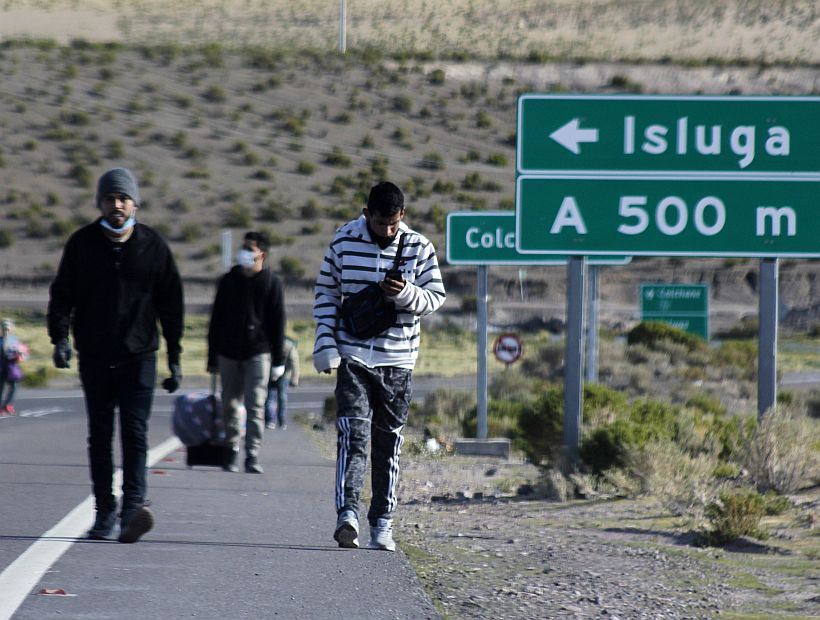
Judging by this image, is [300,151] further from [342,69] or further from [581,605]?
[581,605]

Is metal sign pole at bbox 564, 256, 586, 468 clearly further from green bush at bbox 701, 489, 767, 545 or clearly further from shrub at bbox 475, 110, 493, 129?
shrub at bbox 475, 110, 493, 129

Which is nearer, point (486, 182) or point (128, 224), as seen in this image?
point (128, 224)

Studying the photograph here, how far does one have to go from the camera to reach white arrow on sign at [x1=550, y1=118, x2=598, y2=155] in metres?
12.6

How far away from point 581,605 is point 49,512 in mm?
4082

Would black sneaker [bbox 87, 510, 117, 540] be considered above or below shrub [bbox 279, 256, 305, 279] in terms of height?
below

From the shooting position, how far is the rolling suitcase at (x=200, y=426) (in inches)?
462

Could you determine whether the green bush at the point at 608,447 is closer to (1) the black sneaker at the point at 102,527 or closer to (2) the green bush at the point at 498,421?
(1) the black sneaker at the point at 102,527

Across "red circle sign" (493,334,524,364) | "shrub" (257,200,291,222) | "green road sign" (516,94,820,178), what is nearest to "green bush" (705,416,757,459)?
"green road sign" (516,94,820,178)

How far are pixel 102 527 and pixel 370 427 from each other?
5.23ft

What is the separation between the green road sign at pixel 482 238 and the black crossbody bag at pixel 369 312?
1040 cm

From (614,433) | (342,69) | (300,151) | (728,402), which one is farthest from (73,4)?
(614,433)

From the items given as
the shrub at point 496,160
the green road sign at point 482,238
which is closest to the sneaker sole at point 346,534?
the green road sign at point 482,238

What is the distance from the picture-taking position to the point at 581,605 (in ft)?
23.1

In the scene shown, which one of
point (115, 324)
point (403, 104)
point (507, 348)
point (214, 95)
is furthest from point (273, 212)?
point (115, 324)
